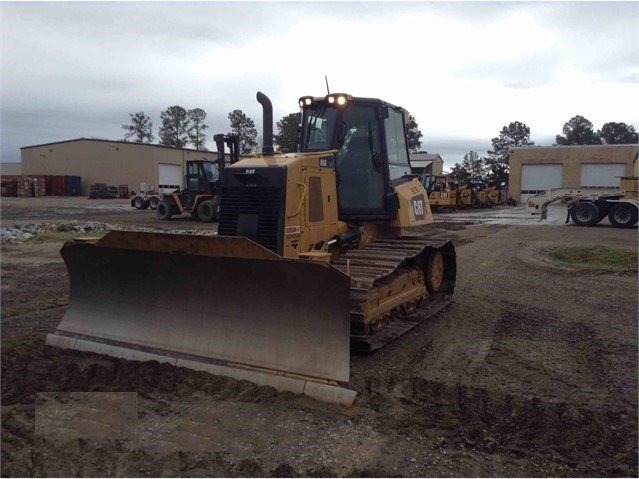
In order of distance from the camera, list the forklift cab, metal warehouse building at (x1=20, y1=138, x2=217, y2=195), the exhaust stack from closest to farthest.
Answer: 1. the exhaust stack
2. the forklift cab
3. metal warehouse building at (x1=20, y1=138, x2=217, y2=195)

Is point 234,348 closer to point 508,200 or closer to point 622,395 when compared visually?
point 622,395

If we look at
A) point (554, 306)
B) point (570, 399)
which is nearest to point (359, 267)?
point (570, 399)

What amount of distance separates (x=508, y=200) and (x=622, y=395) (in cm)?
4435

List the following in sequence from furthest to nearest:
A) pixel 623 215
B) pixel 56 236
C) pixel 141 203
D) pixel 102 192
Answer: pixel 102 192 → pixel 141 203 → pixel 623 215 → pixel 56 236

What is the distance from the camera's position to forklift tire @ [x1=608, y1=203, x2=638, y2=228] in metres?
22.0

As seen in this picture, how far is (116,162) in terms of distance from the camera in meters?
A: 52.4

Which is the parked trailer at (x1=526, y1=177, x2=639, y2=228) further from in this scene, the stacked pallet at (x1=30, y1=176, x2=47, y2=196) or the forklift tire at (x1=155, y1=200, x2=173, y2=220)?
the stacked pallet at (x1=30, y1=176, x2=47, y2=196)

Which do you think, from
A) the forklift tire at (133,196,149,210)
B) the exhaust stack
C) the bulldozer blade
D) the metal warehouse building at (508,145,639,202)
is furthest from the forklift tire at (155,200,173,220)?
the metal warehouse building at (508,145,639,202)

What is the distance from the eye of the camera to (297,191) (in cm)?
593

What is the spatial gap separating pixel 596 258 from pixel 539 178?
121 feet

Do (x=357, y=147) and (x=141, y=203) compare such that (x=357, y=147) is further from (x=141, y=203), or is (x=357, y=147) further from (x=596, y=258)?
(x=141, y=203)

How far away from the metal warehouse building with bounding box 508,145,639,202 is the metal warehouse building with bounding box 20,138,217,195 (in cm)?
2586

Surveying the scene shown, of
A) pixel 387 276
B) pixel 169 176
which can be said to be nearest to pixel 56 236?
pixel 387 276

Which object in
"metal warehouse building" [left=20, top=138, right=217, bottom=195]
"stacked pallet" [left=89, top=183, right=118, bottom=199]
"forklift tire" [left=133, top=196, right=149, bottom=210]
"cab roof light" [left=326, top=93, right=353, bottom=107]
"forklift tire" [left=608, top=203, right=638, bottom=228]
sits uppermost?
"metal warehouse building" [left=20, top=138, right=217, bottom=195]
